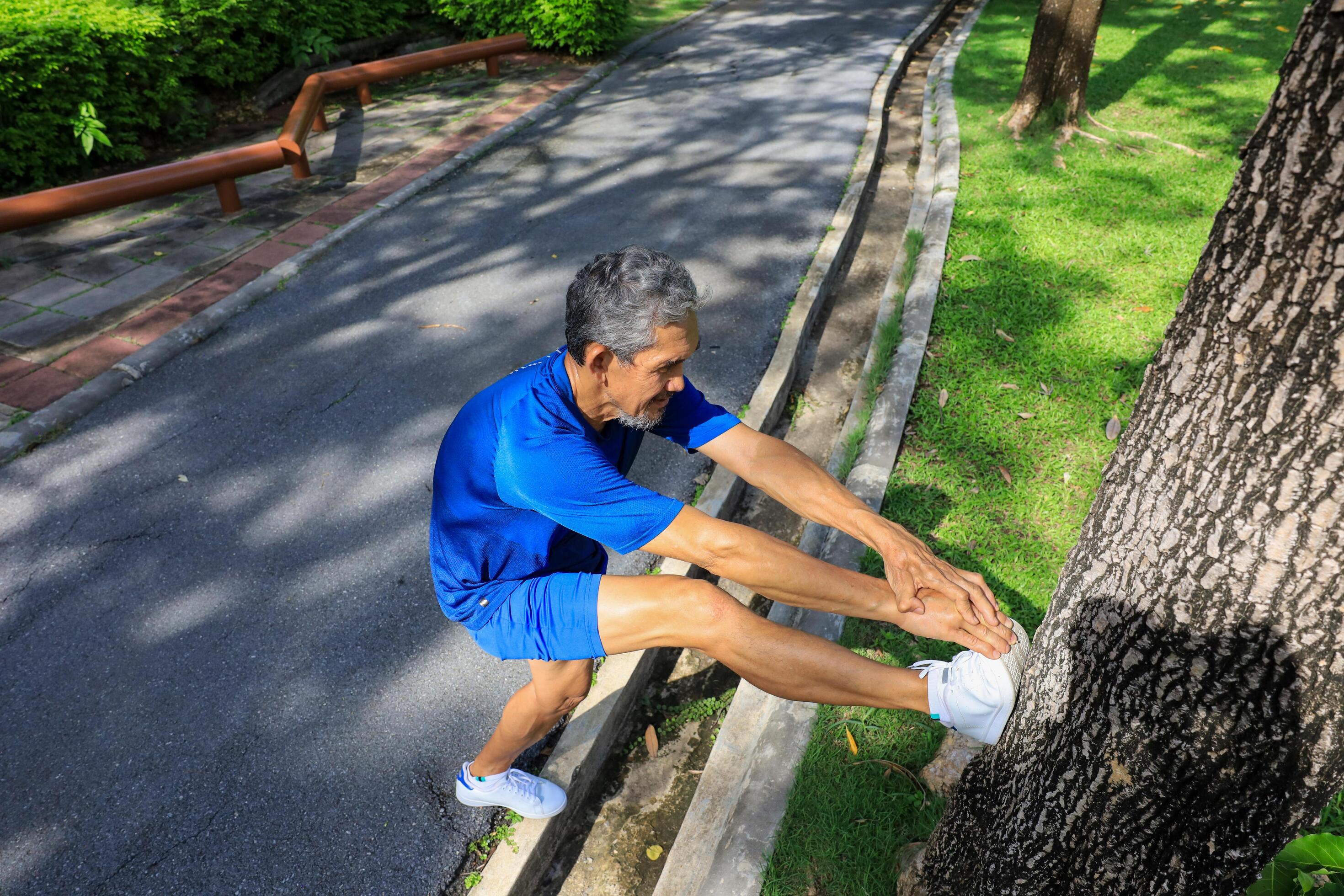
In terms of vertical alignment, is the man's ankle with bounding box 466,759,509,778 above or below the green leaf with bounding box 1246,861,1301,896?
below

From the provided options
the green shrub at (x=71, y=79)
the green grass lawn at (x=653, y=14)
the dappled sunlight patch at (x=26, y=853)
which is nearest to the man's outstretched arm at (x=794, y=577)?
the dappled sunlight patch at (x=26, y=853)

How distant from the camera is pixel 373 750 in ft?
10.2

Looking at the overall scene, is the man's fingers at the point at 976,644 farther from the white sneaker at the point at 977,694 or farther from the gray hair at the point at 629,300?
the gray hair at the point at 629,300

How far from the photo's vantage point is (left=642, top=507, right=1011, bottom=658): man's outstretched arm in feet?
6.93

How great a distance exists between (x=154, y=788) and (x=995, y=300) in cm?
502

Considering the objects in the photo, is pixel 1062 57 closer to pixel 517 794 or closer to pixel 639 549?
pixel 639 549

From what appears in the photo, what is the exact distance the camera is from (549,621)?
2.24m

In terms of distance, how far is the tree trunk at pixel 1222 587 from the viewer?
135 centimetres

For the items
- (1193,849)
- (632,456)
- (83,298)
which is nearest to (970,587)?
(1193,849)

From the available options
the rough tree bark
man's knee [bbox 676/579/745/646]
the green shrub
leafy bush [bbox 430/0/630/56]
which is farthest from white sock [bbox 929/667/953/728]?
leafy bush [bbox 430/0/630/56]

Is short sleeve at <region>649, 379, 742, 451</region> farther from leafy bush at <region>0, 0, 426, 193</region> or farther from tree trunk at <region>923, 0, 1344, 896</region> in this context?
leafy bush at <region>0, 0, 426, 193</region>

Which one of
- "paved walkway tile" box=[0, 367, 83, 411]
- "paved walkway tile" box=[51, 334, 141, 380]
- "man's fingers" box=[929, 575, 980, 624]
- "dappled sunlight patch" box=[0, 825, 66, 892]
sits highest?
"man's fingers" box=[929, 575, 980, 624]

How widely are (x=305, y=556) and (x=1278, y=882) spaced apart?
381 cm

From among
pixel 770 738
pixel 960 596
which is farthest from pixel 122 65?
pixel 960 596
